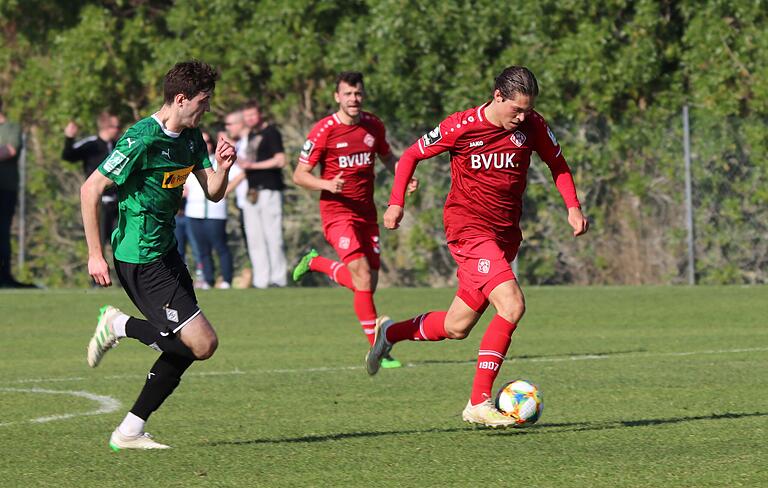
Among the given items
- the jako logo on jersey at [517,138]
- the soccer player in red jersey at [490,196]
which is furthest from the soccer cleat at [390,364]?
the jako logo on jersey at [517,138]

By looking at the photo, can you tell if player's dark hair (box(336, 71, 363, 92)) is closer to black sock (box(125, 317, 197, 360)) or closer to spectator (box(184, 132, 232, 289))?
black sock (box(125, 317, 197, 360))

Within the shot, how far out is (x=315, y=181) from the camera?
12258 millimetres

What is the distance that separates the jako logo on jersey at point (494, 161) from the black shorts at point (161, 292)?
1.99 metres

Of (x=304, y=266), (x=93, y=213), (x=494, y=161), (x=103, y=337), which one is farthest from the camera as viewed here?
(x=304, y=266)

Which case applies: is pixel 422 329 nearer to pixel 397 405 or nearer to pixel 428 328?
pixel 428 328

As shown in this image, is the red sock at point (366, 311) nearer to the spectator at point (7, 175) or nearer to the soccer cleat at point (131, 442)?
the soccer cleat at point (131, 442)

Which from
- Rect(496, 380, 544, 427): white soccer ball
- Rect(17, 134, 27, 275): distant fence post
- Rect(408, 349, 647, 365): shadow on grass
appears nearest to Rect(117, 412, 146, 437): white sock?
Rect(496, 380, 544, 427): white soccer ball

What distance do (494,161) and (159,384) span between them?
2379mm

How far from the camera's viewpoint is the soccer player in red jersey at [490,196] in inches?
330

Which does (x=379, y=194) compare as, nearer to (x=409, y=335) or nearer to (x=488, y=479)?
(x=409, y=335)

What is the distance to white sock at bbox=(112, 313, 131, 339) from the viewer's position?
26.7 ft

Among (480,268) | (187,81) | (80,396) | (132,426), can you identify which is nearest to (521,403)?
(480,268)

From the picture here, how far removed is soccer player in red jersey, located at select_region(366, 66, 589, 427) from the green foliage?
1182 centimetres

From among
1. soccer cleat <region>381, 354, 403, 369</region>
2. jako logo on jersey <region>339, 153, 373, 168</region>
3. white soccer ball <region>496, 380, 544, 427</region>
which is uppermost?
jako logo on jersey <region>339, 153, 373, 168</region>
